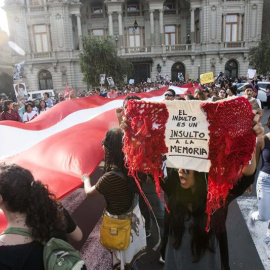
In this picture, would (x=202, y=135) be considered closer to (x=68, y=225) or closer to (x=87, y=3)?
(x=68, y=225)

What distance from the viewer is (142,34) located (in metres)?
33.8

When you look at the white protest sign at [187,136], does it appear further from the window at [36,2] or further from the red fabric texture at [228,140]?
the window at [36,2]

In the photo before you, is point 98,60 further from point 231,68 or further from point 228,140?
point 228,140

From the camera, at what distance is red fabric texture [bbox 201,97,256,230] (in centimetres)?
143

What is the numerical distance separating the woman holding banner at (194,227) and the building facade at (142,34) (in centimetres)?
3025

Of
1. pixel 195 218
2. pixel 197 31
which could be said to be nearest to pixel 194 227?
pixel 195 218

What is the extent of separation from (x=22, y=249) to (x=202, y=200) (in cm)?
123

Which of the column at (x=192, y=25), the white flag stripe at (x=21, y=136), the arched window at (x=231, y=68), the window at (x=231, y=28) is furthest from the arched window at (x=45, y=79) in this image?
the white flag stripe at (x=21, y=136)

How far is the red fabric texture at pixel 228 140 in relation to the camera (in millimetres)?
1429

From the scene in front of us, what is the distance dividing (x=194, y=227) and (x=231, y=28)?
111 ft

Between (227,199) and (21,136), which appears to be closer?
(227,199)

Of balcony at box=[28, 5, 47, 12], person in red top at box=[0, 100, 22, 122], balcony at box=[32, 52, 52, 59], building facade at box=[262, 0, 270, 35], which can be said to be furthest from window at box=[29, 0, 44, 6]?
person in red top at box=[0, 100, 22, 122]

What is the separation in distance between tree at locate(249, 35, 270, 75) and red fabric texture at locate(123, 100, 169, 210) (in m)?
26.5

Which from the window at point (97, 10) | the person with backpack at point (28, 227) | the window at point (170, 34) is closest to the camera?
the person with backpack at point (28, 227)
